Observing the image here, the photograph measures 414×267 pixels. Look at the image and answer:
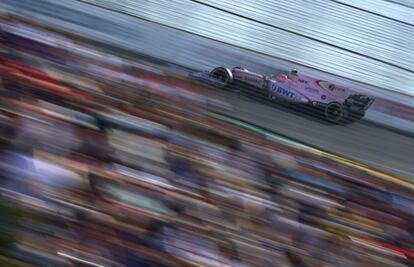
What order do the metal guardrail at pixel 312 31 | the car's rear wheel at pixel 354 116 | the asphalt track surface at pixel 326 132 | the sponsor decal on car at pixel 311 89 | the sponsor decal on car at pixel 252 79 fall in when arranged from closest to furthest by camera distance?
the asphalt track surface at pixel 326 132
the car's rear wheel at pixel 354 116
the sponsor decal on car at pixel 252 79
the sponsor decal on car at pixel 311 89
the metal guardrail at pixel 312 31

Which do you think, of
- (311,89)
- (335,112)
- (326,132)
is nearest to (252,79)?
(311,89)

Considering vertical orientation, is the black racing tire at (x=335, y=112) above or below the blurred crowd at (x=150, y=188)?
above

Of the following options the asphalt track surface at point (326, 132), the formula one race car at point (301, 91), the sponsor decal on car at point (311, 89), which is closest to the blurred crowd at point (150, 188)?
the asphalt track surface at point (326, 132)

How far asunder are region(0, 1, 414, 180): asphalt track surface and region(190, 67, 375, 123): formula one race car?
0.18 meters

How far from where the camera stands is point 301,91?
7.38 m

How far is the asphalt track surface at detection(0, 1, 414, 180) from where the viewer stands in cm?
538

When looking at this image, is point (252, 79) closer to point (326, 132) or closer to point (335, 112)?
point (335, 112)

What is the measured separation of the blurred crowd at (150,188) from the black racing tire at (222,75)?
7.31ft

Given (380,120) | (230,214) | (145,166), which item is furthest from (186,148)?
(380,120)

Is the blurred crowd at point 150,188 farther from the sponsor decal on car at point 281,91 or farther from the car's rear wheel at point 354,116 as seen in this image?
the sponsor decal on car at point 281,91

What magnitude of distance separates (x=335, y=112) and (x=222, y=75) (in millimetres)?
1448

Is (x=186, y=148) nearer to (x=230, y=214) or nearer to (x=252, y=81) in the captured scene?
(x=230, y=214)

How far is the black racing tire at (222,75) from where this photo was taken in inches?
248

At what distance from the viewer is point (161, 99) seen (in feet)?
12.8
